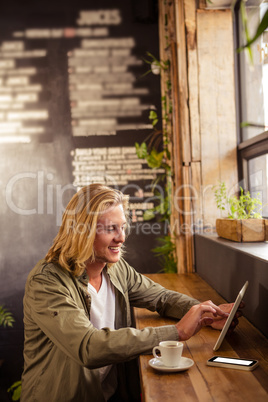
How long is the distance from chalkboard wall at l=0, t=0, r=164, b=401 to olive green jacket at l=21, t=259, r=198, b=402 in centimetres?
250

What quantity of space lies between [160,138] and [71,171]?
88 cm

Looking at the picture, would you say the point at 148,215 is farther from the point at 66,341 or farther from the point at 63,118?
the point at 66,341

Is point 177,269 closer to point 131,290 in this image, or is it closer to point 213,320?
point 131,290

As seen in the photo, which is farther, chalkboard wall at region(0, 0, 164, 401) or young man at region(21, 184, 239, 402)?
chalkboard wall at region(0, 0, 164, 401)

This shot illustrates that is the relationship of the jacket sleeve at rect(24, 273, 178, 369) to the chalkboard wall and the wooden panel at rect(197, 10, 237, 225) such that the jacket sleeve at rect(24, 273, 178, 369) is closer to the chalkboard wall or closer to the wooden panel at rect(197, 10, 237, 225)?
the wooden panel at rect(197, 10, 237, 225)

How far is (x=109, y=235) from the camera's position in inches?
74.0

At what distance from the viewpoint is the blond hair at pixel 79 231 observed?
180cm

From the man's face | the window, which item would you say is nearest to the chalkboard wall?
the window

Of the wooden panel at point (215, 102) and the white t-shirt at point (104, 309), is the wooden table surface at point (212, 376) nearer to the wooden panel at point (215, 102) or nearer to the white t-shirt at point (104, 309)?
the white t-shirt at point (104, 309)

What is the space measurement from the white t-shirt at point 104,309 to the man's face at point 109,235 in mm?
169

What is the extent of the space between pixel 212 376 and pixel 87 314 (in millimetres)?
643

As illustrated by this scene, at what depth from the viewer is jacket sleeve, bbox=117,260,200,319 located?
6.80 feet

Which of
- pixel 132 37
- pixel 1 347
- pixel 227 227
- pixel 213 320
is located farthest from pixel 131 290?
pixel 132 37

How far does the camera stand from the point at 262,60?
2.79m
